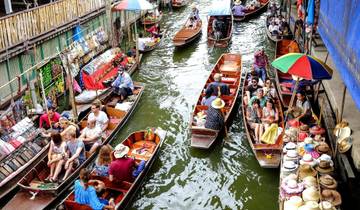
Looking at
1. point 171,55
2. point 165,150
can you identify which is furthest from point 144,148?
point 171,55

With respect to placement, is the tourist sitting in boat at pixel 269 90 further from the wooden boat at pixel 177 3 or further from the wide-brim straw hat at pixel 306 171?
the wooden boat at pixel 177 3

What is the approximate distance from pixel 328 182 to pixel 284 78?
27.3 feet

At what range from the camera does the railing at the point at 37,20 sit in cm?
1367

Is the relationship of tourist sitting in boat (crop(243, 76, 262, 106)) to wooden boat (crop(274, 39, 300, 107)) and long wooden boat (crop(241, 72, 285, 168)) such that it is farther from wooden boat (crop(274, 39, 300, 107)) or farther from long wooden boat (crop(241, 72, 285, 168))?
long wooden boat (crop(241, 72, 285, 168))

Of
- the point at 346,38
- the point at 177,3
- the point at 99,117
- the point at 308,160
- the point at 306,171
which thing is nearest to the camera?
the point at 306,171

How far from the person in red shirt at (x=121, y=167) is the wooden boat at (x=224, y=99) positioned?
267 cm

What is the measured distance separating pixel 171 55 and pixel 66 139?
36.3 ft

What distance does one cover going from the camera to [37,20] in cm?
1538

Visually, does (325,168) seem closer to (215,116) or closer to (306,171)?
(306,171)

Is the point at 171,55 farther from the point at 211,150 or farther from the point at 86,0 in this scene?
the point at 211,150

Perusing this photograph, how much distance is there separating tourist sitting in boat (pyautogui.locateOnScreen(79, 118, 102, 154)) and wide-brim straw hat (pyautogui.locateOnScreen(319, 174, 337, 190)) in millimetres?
6191

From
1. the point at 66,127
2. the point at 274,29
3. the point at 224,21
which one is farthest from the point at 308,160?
the point at 224,21

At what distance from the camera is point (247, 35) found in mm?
24375

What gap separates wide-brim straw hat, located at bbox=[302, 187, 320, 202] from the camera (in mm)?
8105
